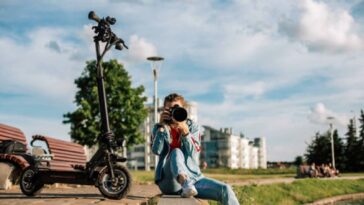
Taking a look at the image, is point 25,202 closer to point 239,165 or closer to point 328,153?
point 328,153

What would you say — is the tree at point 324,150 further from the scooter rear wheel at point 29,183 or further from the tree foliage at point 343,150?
the scooter rear wheel at point 29,183

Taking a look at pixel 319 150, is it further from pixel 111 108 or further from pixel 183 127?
pixel 183 127

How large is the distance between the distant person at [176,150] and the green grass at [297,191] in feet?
24.8

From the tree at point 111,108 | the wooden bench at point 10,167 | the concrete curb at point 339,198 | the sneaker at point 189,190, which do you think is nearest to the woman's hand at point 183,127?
the sneaker at point 189,190

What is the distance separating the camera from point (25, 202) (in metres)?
7.43

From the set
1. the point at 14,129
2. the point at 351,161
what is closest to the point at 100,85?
the point at 14,129

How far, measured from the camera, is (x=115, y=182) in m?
7.76

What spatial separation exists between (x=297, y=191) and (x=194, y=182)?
20749 millimetres

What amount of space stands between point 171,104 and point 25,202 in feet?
9.82

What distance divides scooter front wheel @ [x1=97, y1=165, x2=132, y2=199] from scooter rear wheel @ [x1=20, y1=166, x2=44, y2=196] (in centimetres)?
129

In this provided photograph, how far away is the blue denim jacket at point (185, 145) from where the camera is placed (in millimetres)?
5707

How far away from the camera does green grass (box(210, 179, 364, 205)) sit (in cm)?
2022

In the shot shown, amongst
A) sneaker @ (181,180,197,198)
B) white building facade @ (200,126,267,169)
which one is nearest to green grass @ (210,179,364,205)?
sneaker @ (181,180,197,198)

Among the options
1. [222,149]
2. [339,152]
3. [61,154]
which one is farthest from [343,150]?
[222,149]
